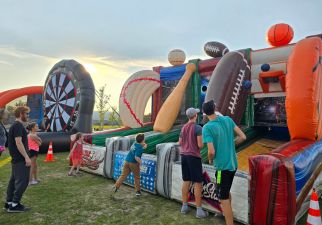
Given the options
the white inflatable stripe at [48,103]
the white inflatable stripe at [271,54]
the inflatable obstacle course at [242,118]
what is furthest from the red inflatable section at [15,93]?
the white inflatable stripe at [271,54]

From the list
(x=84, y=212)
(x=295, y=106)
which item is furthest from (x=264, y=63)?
(x=84, y=212)

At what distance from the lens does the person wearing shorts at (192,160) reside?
154 inches

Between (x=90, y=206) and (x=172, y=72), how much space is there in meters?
5.54

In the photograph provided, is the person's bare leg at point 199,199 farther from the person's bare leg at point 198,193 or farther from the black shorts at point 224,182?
the black shorts at point 224,182

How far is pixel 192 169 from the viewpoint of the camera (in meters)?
3.96

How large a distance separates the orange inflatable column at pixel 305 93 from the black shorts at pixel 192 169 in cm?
182

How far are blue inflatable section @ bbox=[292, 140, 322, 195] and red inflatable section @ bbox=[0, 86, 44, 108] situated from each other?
14.3 metres

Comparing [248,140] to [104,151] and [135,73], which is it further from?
[135,73]

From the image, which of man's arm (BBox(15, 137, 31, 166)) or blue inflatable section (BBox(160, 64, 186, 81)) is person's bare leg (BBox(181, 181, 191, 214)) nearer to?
man's arm (BBox(15, 137, 31, 166))

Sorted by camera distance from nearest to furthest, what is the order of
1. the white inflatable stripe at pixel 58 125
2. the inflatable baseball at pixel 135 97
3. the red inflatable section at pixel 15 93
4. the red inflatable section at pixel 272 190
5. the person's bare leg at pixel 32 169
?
1. the red inflatable section at pixel 272 190
2. the person's bare leg at pixel 32 169
3. the inflatable baseball at pixel 135 97
4. the white inflatable stripe at pixel 58 125
5. the red inflatable section at pixel 15 93

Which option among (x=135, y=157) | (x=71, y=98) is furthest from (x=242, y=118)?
(x=71, y=98)

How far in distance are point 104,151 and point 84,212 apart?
2.40 m

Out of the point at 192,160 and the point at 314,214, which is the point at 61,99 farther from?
the point at 314,214

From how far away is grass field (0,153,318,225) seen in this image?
3.72 m
